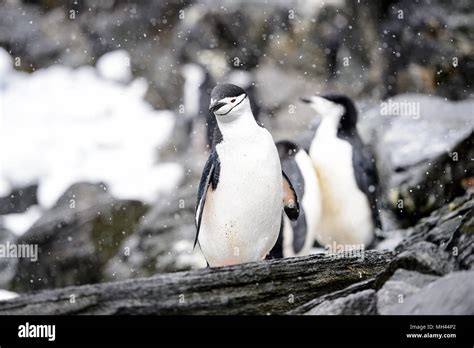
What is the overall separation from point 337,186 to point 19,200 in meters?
1.37

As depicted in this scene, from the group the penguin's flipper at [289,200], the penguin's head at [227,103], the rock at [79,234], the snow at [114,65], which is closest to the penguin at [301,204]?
the penguin's flipper at [289,200]

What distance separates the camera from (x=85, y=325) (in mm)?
2865

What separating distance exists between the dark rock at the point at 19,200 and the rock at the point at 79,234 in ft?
0.31

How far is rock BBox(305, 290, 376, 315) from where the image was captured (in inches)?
109

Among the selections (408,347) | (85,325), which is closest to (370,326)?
(408,347)

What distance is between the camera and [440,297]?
279cm

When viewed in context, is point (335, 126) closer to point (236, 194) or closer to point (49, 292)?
point (236, 194)

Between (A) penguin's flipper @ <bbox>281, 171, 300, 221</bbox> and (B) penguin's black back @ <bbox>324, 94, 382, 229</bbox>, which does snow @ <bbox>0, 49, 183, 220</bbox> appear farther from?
(B) penguin's black back @ <bbox>324, 94, 382, 229</bbox>

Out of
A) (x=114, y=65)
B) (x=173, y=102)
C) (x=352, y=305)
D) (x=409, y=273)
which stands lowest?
(x=352, y=305)

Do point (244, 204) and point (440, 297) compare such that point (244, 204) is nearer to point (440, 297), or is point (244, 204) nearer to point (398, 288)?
point (398, 288)

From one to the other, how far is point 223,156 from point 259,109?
0.40 metres

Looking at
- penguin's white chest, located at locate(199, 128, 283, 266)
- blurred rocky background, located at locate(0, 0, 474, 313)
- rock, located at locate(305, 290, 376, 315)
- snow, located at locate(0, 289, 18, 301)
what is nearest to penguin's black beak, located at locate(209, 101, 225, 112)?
penguin's white chest, located at locate(199, 128, 283, 266)

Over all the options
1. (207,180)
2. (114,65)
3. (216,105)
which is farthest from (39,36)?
(207,180)

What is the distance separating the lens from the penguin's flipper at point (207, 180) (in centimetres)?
288
